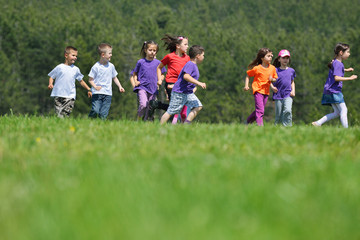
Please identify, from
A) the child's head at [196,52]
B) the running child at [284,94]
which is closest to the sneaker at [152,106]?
the child's head at [196,52]

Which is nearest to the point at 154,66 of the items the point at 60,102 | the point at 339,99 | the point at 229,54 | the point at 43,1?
the point at 60,102

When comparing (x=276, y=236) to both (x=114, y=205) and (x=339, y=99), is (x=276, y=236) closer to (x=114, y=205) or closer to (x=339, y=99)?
(x=114, y=205)

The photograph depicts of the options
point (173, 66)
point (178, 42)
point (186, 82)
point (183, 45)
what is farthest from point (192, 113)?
point (178, 42)

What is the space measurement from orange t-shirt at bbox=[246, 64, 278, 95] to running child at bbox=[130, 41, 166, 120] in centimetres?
227

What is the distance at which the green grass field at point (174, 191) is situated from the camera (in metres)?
2.34

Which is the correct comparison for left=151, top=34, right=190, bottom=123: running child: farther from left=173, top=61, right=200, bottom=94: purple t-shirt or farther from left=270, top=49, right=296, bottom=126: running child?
left=270, top=49, right=296, bottom=126: running child

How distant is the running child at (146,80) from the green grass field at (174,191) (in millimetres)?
5940

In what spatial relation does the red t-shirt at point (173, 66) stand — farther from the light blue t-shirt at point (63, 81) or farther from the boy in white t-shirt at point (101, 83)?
the light blue t-shirt at point (63, 81)

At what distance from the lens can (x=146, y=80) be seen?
37.7 ft

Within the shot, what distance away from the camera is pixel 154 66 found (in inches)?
460

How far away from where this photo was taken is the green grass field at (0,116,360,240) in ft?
7.68

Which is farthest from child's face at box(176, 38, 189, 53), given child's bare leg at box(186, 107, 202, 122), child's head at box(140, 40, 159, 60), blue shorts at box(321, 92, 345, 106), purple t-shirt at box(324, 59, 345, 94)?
blue shorts at box(321, 92, 345, 106)

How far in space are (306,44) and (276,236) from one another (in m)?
77.2

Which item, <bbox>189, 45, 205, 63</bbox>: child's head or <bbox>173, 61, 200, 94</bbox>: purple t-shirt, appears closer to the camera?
→ <bbox>173, 61, 200, 94</bbox>: purple t-shirt
